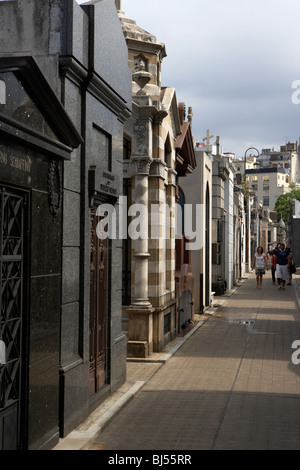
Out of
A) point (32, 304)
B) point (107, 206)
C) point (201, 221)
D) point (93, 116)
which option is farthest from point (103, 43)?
point (201, 221)

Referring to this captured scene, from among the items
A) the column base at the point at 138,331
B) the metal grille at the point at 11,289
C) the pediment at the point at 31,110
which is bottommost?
the column base at the point at 138,331

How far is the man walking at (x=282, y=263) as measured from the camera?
26.9m

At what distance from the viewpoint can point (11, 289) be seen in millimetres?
5516

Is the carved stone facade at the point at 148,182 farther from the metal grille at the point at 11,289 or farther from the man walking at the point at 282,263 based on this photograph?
the man walking at the point at 282,263

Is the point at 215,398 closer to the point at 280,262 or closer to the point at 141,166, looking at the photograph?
the point at 141,166

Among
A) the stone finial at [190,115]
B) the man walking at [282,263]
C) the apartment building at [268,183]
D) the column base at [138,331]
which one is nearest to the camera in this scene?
the column base at [138,331]

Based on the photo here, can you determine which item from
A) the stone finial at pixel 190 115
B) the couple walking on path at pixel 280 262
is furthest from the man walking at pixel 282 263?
the stone finial at pixel 190 115

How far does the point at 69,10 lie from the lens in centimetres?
690

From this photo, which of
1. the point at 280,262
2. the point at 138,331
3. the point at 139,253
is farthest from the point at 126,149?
the point at 280,262

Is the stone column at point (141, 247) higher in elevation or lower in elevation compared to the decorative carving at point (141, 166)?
lower

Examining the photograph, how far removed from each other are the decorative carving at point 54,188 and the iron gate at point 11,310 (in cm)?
58

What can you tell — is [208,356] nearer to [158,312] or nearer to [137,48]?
[158,312]

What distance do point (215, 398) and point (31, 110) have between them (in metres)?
4.86

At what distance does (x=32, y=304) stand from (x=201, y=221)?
504 inches
